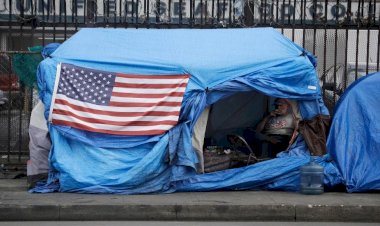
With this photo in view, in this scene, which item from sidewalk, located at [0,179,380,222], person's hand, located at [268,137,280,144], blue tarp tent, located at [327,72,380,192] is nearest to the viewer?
sidewalk, located at [0,179,380,222]

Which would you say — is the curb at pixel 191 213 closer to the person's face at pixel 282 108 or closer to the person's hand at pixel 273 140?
the person's hand at pixel 273 140

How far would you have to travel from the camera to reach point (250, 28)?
417 inches

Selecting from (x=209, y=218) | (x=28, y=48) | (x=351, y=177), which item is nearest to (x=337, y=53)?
(x=351, y=177)

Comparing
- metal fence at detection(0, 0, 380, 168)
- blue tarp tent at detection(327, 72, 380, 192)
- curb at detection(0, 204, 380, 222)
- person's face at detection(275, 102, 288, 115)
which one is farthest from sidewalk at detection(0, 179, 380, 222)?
metal fence at detection(0, 0, 380, 168)

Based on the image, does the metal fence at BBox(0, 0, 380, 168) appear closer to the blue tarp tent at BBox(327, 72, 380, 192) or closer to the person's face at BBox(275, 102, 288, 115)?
the blue tarp tent at BBox(327, 72, 380, 192)

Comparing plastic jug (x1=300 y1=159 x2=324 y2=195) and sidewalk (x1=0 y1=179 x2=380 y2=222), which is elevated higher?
plastic jug (x1=300 y1=159 x2=324 y2=195)

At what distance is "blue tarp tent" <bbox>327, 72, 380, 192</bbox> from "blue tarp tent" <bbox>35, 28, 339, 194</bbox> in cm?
32

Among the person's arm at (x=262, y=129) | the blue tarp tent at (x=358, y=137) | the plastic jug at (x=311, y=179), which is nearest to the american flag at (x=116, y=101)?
the person's arm at (x=262, y=129)

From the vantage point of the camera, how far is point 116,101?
9516 millimetres

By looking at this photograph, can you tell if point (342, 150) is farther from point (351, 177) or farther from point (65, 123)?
point (65, 123)

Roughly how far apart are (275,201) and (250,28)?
325 cm

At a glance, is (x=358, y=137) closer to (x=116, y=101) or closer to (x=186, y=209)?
(x=186, y=209)

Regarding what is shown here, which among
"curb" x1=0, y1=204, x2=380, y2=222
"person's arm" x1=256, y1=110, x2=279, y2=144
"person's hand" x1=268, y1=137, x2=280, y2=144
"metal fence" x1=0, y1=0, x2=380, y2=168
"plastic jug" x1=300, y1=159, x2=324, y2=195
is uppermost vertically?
"metal fence" x1=0, y1=0, x2=380, y2=168

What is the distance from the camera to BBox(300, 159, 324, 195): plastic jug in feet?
30.4
